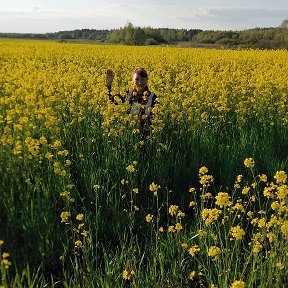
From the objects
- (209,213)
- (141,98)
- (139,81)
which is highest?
(139,81)

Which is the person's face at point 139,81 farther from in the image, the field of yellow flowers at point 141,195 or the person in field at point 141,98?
the field of yellow flowers at point 141,195

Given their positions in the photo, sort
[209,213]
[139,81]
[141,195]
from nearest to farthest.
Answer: [209,213] < [141,195] < [139,81]

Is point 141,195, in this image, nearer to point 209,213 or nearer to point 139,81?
point 209,213

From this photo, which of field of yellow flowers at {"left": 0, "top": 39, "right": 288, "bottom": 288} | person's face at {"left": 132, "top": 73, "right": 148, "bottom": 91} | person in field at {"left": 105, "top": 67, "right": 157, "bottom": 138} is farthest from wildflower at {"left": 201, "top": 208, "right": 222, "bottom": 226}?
person's face at {"left": 132, "top": 73, "right": 148, "bottom": 91}

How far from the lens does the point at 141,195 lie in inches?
163

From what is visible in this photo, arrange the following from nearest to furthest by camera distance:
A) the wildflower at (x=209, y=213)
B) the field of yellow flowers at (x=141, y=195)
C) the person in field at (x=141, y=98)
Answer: the wildflower at (x=209, y=213) < the field of yellow flowers at (x=141, y=195) < the person in field at (x=141, y=98)

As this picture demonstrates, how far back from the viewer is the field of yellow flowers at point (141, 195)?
2766mm

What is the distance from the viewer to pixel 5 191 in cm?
337

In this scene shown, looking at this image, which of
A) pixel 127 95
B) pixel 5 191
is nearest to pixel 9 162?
pixel 5 191

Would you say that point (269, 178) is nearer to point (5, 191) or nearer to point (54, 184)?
point (54, 184)

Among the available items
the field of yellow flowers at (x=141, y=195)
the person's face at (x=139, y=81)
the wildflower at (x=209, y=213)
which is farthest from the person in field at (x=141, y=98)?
the wildflower at (x=209, y=213)

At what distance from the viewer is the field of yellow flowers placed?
9.07 ft

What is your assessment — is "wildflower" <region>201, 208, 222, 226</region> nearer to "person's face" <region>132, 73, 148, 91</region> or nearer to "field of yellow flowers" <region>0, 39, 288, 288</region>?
"field of yellow flowers" <region>0, 39, 288, 288</region>

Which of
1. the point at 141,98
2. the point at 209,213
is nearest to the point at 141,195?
the point at 209,213
